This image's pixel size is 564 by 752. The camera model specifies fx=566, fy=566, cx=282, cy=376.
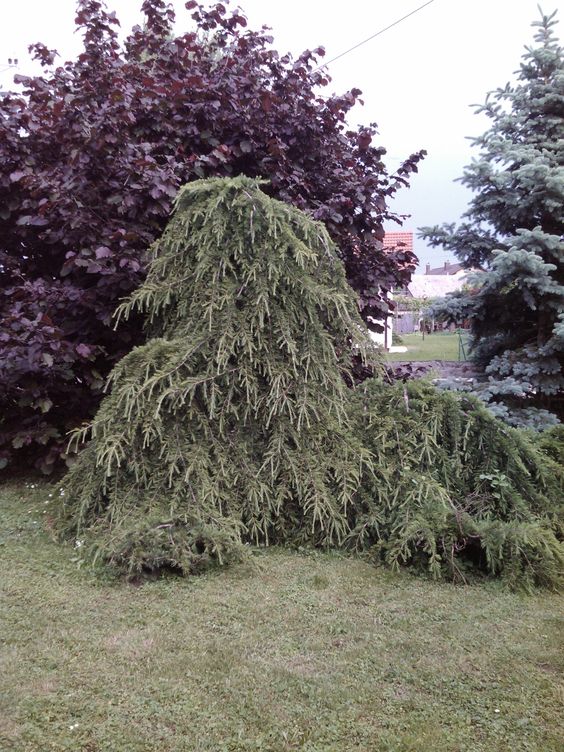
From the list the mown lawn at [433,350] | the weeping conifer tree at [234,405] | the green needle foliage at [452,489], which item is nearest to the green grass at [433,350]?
the mown lawn at [433,350]

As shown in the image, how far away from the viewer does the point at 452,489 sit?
353 centimetres

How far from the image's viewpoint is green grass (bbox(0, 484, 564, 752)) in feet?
6.19

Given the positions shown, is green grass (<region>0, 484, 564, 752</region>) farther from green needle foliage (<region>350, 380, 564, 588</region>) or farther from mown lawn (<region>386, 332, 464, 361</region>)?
mown lawn (<region>386, 332, 464, 361</region>)

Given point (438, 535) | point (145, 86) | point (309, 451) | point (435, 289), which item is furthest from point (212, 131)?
point (435, 289)

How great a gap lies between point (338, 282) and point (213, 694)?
101 inches

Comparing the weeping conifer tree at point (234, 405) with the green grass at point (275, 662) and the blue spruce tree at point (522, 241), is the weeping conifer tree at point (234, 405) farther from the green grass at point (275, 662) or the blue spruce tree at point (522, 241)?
the blue spruce tree at point (522, 241)

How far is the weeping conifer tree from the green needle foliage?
0.18m

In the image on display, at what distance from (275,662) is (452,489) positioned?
1722 mm

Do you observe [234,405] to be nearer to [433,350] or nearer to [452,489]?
[452,489]

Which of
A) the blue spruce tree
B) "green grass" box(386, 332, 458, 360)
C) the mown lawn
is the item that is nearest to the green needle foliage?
the blue spruce tree

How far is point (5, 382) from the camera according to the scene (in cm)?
422

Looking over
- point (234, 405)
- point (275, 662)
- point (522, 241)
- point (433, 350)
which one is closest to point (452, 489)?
point (234, 405)

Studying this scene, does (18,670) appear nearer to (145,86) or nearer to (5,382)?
(5,382)

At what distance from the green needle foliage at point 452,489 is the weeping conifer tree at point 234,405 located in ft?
0.60
